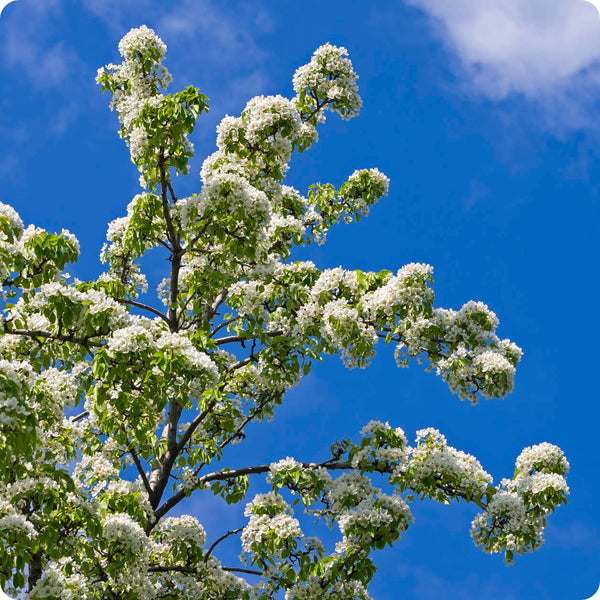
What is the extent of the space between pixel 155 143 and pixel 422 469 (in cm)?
633

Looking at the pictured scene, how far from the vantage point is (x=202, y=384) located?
989 centimetres

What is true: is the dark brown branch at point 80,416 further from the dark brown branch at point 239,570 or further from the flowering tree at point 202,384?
the dark brown branch at point 239,570

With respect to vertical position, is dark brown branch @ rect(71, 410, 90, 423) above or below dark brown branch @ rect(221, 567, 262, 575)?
above

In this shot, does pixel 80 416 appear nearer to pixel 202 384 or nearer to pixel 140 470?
pixel 140 470

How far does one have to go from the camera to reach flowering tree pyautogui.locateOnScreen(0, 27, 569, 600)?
32.1 ft

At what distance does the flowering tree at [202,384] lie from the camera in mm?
9781

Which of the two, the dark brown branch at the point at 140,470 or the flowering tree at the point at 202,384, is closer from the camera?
the flowering tree at the point at 202,384

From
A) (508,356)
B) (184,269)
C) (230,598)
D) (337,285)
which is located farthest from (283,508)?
(184,269)

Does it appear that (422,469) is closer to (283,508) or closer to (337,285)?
(283,508)

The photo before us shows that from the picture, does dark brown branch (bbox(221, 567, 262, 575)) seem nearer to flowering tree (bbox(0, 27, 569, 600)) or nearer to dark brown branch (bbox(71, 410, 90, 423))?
flowering tree (bbox(0, 27, 569, 600))

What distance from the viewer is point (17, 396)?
821 centimetres

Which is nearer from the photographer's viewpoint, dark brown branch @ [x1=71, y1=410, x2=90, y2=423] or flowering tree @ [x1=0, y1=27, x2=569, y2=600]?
flowering tree @ [x1=0, y1=27, x2=569, y2=600]

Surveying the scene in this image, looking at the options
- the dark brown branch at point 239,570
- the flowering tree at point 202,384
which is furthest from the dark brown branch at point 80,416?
the dark brown branch at point 239,570

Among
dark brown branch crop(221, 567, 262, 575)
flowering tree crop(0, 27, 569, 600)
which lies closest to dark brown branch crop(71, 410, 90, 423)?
flowering tree crop(0, 27, 569, 600)
